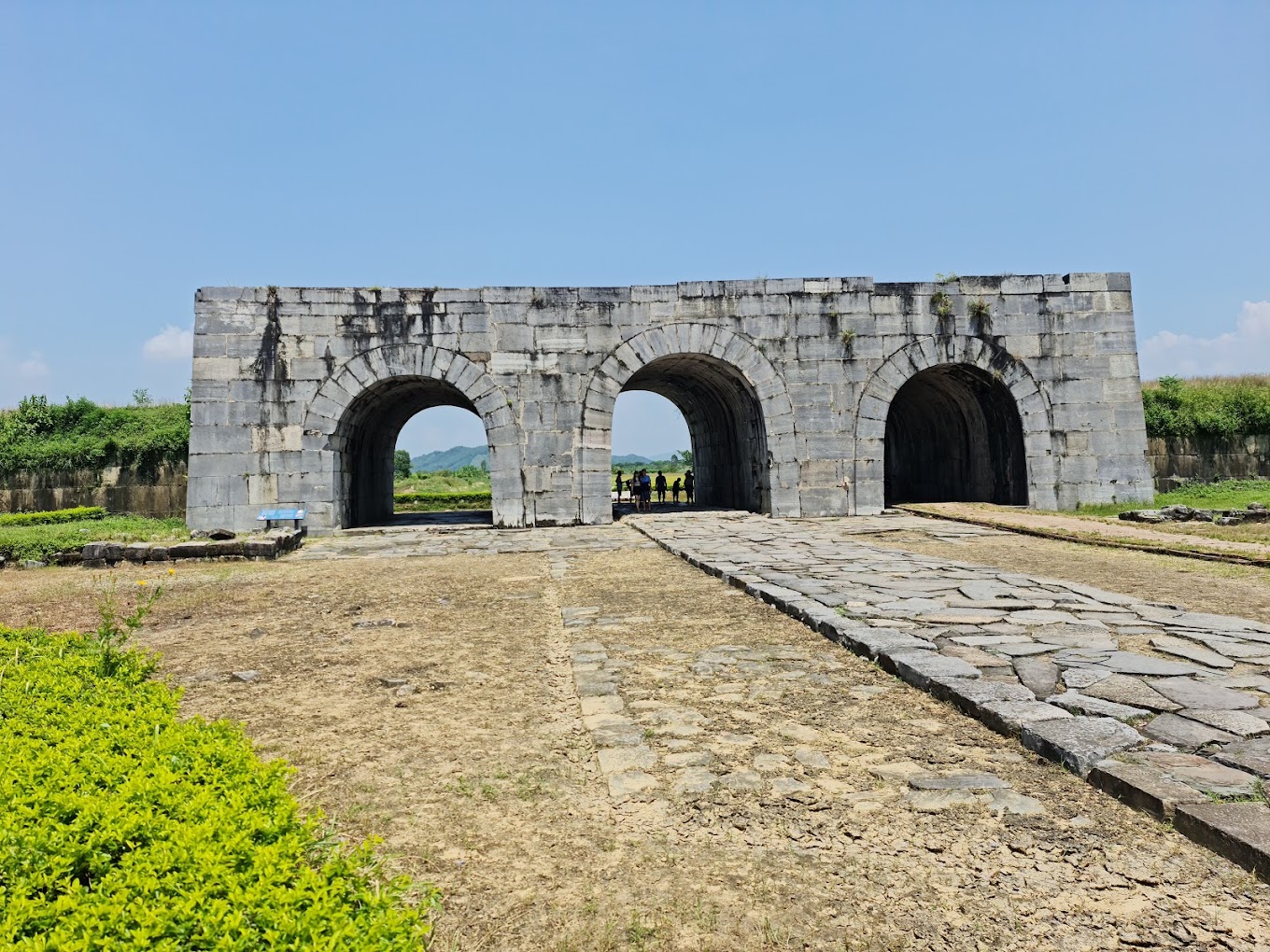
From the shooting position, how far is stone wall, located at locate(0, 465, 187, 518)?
1648 cm

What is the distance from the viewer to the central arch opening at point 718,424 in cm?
1587

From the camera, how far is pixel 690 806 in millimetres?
2879

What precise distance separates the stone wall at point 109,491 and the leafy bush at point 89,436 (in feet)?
0.61

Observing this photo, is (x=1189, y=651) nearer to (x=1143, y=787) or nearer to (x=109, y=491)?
(x=1143, y=787)

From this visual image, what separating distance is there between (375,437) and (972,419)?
14090mm

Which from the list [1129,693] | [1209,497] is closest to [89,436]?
Answer: [1129,693]

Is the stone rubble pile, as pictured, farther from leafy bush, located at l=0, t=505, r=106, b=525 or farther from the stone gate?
leafy bush, located at l=0, t=505, r=106, b=525

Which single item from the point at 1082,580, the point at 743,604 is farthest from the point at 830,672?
the point at 1082,580

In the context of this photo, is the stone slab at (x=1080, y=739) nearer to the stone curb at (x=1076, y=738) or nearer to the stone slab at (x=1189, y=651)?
the stone curb at (x=1076, y=738)

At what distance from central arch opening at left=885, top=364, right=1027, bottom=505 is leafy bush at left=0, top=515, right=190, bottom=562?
15.1 m

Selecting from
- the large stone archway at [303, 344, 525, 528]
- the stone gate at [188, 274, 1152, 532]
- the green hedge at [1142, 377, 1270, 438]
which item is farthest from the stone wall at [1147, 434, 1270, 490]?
the large stone archway at [303, 344, 525, 528]

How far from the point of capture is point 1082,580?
7.50m

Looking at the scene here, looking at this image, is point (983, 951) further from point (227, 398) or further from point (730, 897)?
point (227, 398)

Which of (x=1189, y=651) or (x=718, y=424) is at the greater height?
(x=718, y=424)
